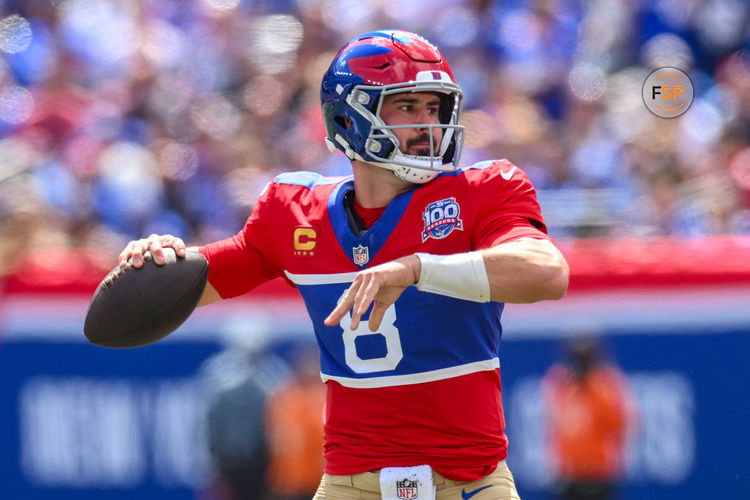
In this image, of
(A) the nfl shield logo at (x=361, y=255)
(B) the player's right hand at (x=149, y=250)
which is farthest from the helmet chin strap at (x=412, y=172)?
(B) the player's right hand at (x=149, y=250)

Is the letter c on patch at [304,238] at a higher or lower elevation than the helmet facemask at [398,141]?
lower

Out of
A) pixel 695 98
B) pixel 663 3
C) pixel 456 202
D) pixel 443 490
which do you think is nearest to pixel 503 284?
pixel 456 202

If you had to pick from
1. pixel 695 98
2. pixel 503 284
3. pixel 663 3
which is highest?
pixel 663 3

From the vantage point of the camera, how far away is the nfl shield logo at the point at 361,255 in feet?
10.6

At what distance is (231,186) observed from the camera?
314 inches

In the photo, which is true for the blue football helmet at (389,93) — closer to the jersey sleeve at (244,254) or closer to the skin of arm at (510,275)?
the jersey sleeve at (244,254)

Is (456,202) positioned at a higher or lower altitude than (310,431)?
higher

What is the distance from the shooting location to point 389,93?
3352mm

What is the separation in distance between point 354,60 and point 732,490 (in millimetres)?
4270

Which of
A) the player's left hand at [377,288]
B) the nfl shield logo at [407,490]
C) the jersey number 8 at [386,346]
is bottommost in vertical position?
the nfl shield logo at [407,490]

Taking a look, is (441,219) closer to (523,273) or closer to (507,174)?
(507,174)

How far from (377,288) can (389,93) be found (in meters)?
0.95

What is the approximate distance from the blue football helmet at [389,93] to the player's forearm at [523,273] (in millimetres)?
518

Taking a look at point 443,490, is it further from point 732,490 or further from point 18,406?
point 18,406
